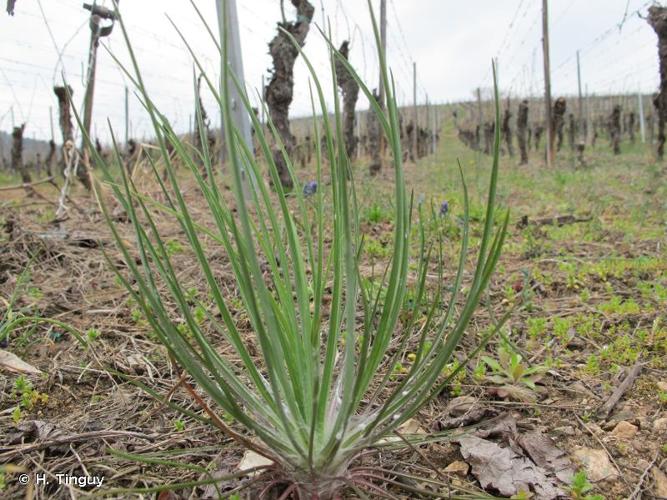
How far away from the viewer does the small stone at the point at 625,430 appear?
3.36 feet

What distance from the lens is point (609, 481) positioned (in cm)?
89

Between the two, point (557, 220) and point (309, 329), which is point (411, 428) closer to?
point (309, 329)

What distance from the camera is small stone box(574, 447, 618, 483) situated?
901mm

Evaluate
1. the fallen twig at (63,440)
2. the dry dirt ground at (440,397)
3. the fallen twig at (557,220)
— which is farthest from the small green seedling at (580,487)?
the fallen twig at (557,220)

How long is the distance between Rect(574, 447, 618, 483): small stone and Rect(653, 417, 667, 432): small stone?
179mm

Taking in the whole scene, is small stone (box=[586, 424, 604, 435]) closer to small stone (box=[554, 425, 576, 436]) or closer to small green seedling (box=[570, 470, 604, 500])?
small stone (box=[554, 425, 576, 436])

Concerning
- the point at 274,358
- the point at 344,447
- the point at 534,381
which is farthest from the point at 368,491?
the point at 534,381

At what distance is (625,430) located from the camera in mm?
1042

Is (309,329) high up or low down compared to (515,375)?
up

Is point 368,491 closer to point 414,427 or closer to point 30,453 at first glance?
point 414,427

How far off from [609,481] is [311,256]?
747 mm
